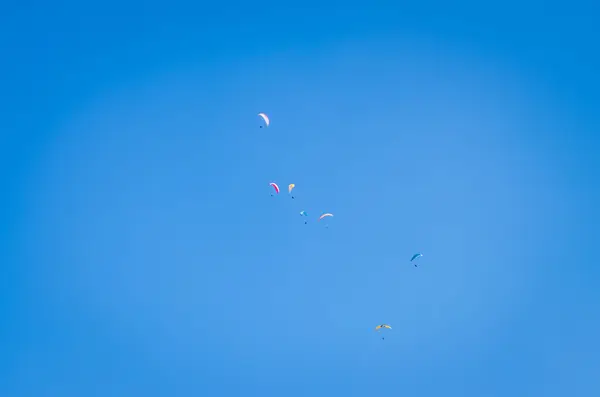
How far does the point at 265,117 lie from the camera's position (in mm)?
80312

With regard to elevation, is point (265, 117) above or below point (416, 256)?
above

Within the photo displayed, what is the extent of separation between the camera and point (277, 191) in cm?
8138

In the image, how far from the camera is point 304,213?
8231 cm

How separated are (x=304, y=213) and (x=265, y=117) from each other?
702cm

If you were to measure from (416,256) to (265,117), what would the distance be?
1347 centimetres

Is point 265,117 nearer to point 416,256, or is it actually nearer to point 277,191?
point 277,191

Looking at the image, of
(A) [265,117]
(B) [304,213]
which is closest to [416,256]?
(B) [304,213]

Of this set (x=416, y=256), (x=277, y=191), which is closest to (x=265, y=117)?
(x=277, y=191)

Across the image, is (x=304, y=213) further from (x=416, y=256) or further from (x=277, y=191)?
(x=416, y=256)

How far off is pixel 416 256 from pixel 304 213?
7.92 meters

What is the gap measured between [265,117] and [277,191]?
4.96 metres

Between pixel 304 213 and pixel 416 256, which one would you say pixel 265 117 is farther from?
pixel 416 256

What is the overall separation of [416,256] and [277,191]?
1009 centimetres
